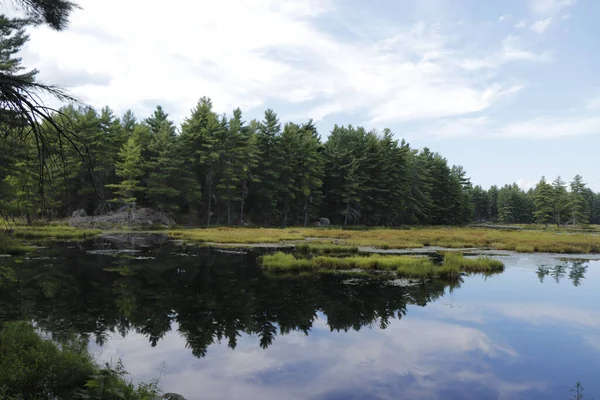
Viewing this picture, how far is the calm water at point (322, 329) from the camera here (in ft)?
28.7

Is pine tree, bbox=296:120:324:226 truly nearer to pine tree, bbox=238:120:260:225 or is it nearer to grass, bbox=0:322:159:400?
pine tree, bbox=238:120:260:225

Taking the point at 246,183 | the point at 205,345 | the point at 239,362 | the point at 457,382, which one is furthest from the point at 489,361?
the point at 246,183

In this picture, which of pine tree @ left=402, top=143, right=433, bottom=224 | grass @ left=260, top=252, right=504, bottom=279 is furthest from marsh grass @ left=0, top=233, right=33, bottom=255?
pine tree @ left=402, top=143, right=433, bottom=224

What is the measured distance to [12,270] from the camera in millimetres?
17531

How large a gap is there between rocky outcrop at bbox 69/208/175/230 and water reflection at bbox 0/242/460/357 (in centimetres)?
2594

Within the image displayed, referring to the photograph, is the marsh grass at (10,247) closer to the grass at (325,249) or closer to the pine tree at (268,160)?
the grass at (325,249)

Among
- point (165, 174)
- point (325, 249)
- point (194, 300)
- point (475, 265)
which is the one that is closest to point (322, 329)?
point (194, 300)

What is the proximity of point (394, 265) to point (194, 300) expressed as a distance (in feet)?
36.6

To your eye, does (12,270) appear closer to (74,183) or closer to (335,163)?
(74,183)

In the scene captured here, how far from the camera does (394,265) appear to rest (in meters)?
21.4

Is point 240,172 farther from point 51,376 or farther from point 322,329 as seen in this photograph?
point 51,376

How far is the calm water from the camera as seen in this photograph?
874cm

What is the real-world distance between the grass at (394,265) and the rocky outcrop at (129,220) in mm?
30334

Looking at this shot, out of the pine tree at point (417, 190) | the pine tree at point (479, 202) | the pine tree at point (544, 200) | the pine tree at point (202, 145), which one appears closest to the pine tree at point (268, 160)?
the pine tree at point (202, 145)
